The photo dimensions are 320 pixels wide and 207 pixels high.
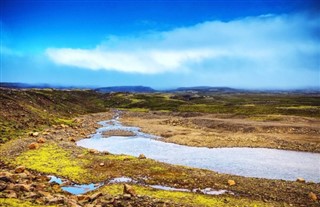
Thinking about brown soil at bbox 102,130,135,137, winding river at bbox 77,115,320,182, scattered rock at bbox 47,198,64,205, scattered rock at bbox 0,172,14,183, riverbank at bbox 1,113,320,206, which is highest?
scattered rock at bbox 0,172,14,183

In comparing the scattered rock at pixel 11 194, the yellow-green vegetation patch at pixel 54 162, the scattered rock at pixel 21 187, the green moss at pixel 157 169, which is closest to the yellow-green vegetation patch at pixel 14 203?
the scattered rock at pixel 11 194

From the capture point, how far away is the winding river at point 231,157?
145 ft

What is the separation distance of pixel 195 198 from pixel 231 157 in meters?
23.7

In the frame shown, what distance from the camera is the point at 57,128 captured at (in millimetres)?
78500

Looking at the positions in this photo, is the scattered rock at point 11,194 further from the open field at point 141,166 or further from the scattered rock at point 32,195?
the scattered rock at point 32,195

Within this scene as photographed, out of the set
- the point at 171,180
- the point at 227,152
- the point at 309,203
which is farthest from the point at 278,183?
the point at 227,152

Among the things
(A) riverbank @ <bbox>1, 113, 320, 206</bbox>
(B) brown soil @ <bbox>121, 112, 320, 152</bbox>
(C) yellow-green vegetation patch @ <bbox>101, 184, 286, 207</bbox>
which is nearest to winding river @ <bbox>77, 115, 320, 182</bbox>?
(B) brown soil @ <bbox>121, 112, 320, 152</bbox>

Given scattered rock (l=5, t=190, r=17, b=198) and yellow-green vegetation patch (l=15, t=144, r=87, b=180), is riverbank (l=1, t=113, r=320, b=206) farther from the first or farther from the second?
scattered rock (l=5, t=190, r=17, b=198)

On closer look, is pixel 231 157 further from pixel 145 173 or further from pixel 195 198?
pixel 195 198

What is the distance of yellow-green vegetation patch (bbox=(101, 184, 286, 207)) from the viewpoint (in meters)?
30.0

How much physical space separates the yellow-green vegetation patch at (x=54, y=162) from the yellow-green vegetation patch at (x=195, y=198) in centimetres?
831

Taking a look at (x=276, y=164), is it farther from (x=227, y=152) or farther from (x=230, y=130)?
(x=230, y=130)

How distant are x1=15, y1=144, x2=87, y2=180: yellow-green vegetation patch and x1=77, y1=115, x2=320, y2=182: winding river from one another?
1099 cm

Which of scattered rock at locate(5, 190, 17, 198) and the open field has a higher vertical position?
scattered rock at locate(5, 190, 17, 198)
